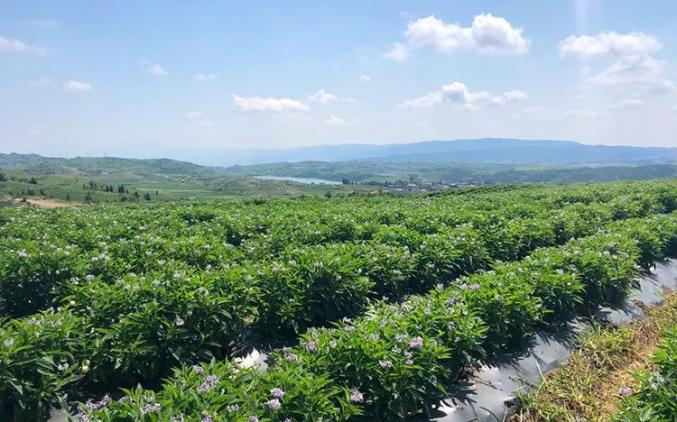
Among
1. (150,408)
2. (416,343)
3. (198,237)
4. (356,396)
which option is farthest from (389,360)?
(198,237)

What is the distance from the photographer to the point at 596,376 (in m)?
6.03

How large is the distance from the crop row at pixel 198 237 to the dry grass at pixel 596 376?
10.4 ft

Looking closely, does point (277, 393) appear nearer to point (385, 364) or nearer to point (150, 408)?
point (150, 408)

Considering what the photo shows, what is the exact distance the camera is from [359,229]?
11695 millimetres

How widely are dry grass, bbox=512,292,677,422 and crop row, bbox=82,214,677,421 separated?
649mm

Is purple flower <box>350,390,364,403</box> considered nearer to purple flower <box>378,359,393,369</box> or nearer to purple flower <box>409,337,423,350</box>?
purple flower <box>378,359,393,369</box>

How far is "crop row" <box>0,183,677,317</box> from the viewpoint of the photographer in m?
7.17

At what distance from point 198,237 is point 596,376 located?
7.88 m

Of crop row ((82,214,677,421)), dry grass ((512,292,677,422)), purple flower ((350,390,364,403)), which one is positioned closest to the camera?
crop row ((82,214,677,421))

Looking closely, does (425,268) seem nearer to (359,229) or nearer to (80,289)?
(359,229)

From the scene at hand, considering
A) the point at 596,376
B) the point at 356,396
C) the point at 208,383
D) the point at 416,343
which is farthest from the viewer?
the point at 596,376

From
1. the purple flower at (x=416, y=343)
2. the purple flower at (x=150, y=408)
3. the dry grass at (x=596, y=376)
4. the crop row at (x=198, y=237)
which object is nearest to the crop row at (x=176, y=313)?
the crop row at (x=198, y=237)

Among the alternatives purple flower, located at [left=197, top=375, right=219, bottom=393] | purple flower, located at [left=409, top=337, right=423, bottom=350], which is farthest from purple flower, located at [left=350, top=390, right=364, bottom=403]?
purple flower, located at [left=197, top=375, right=219, bottom=393]

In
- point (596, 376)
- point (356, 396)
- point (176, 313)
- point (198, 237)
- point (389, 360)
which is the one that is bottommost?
point (596, 376)
